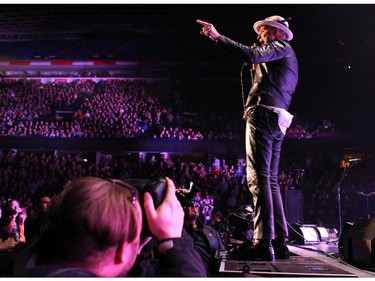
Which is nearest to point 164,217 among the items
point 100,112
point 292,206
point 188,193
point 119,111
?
point 188,193

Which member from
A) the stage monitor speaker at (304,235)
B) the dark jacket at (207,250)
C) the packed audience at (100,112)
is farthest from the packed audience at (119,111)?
the dark jacket at (207,250)

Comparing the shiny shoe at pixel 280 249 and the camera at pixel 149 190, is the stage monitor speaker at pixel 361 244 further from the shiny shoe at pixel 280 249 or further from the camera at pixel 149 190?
the camera at pixel 149 190

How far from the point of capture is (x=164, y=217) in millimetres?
961

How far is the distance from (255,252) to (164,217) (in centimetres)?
150

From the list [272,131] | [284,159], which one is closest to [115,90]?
[284,159]

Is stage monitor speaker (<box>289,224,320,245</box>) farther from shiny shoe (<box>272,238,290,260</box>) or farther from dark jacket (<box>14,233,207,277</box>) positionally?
dark jacket (<box>14,233,207,277</box>)

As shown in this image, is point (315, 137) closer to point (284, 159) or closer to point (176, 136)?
→ point (284, 159)

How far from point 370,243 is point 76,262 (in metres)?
1.79

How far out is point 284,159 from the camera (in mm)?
15117

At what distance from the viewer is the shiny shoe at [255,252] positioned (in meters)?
2.27

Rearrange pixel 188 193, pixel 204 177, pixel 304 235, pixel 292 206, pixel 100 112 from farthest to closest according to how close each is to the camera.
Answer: pixel 100 112 < pixel 204 177 < pixel 292 206 < pixel 304 235 < pixel 188 193

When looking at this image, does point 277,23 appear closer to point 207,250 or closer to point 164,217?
point 207,250

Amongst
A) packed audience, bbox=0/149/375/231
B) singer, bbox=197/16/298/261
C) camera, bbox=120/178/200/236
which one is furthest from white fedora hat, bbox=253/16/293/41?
packed audience, bbox=0/149/375/231

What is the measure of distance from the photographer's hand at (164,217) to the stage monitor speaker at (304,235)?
3.53 m
